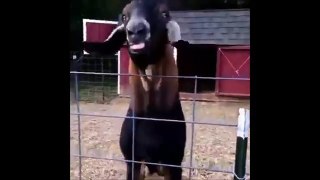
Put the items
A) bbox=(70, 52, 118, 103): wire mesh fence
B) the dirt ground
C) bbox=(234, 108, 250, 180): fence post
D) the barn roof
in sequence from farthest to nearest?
the dirt ground → bbox=(70, 52, 118, 103): wire mesh fence → the barn roof → bbox=(234, 108, 250, 180): fence post

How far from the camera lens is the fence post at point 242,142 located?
31.4 inches

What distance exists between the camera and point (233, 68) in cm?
112

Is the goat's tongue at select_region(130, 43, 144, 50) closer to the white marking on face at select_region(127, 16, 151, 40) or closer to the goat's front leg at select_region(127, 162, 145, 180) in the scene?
the white marking on face at select_region(127, 16, 151, 40)

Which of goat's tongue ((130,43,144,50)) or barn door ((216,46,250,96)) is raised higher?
goat's tongue ((130,43,144,50))

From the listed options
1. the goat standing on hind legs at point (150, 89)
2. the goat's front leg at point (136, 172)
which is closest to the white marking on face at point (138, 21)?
the goat standing on hind legs at point (150, 89)

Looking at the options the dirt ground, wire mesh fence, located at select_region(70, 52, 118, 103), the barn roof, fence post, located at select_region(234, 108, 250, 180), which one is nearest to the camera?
fence post, located at select_region(234, 108, 250, 180)

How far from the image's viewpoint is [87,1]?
3.15ft

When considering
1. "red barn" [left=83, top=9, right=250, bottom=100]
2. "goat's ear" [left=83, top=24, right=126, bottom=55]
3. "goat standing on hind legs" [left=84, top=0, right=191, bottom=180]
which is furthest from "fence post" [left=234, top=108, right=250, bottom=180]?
"goat's ear" [left=83, top=24, right=126, bottom=55]

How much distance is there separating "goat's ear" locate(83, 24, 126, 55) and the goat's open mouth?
0.10 feet

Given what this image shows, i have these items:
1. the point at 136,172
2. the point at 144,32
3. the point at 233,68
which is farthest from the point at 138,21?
the point at 136,172

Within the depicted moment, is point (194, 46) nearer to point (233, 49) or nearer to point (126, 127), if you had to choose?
point (233, 49)

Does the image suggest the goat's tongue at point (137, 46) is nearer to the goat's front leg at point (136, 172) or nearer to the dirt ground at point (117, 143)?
the dirt ground at point (117, 143)

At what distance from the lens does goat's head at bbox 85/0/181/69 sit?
102 centimetres
